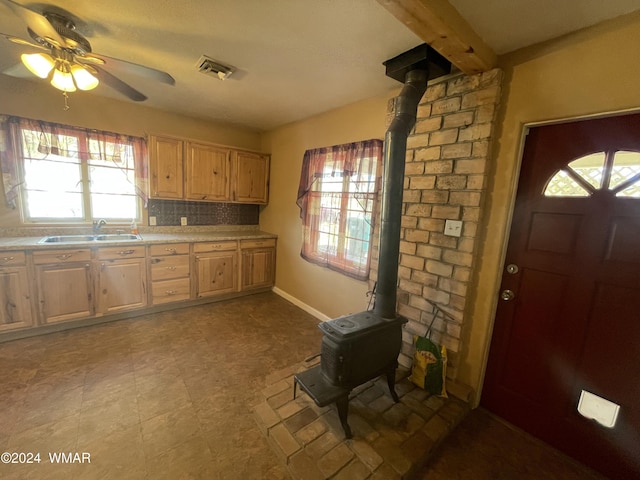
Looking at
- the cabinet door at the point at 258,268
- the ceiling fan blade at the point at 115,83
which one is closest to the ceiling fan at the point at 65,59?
the ceiling fan blade at the point at 115,83

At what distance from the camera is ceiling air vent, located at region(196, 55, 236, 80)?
1.89 metres

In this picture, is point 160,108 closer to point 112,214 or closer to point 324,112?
point 112,214

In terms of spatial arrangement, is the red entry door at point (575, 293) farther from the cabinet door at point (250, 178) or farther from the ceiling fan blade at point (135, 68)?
the cabinet door at point (250, 178)

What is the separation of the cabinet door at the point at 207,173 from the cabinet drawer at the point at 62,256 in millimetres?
1206

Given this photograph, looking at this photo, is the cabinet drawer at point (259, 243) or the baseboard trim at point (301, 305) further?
the cabinet drawer at point (259, 243)

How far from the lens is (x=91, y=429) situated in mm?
1539

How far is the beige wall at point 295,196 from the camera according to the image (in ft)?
8.24

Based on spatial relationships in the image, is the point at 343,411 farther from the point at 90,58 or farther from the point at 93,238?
the point at 93,238

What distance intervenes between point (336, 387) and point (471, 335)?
1.04m

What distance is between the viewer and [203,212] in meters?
3.73

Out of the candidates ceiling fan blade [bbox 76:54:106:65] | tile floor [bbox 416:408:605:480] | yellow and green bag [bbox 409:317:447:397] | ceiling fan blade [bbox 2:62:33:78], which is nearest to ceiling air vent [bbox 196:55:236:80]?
ceiling fan blade [bbox 76:54:106:65]

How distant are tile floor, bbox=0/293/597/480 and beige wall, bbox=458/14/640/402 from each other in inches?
31.9

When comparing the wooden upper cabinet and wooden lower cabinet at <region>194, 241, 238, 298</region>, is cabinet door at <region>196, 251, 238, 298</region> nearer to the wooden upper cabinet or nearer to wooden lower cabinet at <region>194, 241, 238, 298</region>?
wooden lower cabinet at <region>194, 241, 238, 298</region>

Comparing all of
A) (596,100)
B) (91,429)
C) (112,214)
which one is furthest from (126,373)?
(596,100)
